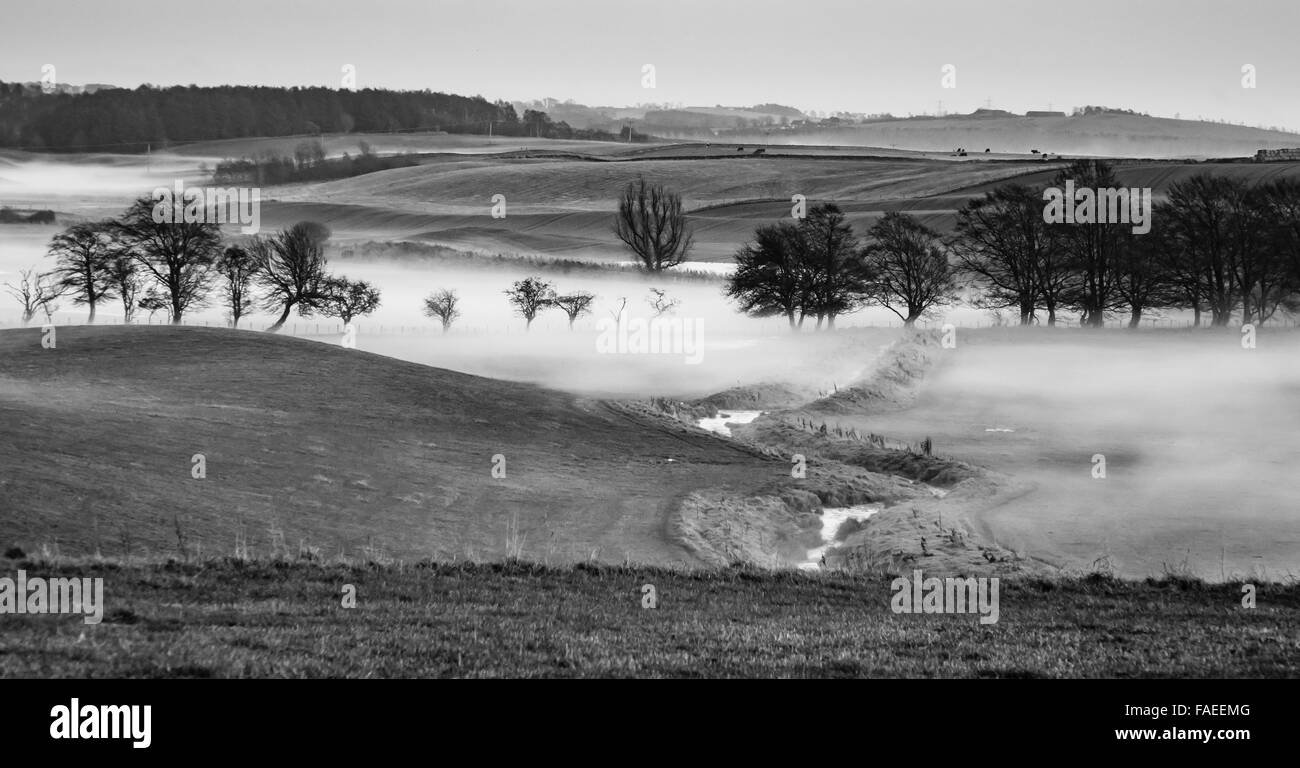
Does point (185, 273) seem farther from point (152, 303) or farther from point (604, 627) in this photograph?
point (604, 627)

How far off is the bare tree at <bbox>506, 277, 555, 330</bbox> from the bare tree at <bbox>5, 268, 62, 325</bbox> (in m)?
32.6

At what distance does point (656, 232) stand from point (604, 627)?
119107 mm

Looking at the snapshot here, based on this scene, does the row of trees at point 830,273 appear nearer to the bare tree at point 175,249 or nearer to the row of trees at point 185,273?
the row of trees at point 185,273

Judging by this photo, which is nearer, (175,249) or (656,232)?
(175,249)

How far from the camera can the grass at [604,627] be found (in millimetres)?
13523

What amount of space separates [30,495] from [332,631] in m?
16.0

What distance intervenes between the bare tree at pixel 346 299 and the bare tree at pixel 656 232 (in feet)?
123

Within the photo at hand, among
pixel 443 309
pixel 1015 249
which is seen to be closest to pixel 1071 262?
pixel 1015 249

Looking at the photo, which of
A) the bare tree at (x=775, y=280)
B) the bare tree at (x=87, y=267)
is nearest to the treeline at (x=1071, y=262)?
the bare tree at (x=775, y=280)

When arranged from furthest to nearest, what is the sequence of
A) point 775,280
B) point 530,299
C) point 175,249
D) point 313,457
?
point 530,299 → point 775,280 → point 175,249 → point 313,457

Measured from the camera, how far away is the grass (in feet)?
44.4

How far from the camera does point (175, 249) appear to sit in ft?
285

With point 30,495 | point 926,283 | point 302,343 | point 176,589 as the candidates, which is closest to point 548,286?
point 926,283

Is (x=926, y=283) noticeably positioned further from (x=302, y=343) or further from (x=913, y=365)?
(x=302, y=343)
